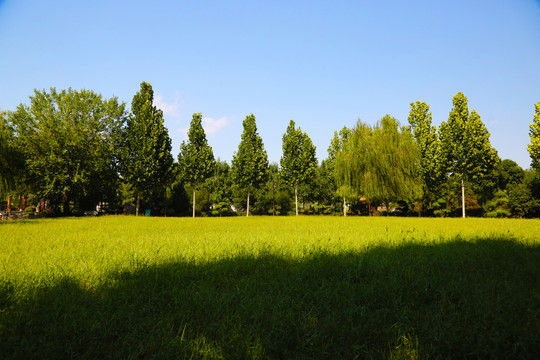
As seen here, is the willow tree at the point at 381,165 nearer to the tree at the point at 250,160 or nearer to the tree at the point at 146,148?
the tree at the point at 250,160

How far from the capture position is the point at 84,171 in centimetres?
2877

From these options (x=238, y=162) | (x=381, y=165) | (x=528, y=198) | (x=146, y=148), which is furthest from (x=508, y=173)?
(x=146, y=148)

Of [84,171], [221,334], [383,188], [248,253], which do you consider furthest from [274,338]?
[84,171]

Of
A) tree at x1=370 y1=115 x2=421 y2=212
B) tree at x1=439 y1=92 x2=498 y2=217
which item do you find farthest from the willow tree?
tree at x1=439 y1=92 x2=498 y2=217

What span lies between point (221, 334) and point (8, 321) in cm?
236

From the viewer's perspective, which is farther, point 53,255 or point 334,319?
point 53,255

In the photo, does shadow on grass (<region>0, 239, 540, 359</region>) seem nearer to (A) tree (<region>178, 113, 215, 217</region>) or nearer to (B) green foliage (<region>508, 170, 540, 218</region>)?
(B) green foliage (<region>508, 170, 540, 218</region>)

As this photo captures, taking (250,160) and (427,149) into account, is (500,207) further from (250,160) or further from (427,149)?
(250,160)

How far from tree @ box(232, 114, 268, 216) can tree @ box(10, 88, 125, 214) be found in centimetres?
1672

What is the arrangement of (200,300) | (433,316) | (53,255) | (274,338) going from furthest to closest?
(53,255) → (200,300) → (433,316) → (274,338)

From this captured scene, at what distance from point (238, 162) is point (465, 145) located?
29.0 m

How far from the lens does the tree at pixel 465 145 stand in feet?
107

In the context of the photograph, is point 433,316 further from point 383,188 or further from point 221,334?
point 383,188

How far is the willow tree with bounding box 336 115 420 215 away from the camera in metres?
27.4
